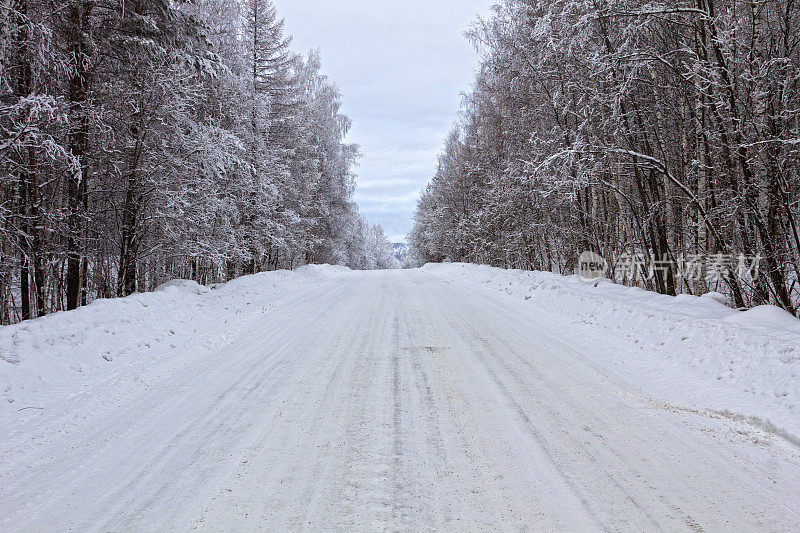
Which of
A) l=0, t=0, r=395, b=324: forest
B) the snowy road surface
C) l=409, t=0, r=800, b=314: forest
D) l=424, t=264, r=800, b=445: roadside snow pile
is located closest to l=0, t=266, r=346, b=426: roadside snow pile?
the snowy road surface

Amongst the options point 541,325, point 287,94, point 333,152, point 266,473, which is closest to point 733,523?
point 266,473

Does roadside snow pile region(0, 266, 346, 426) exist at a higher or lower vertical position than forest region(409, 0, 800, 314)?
lower

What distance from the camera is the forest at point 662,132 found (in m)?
5.68

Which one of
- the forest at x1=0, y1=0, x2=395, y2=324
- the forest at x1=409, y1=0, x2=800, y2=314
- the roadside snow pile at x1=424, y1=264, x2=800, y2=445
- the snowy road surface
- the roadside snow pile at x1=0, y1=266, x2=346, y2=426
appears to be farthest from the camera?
the forest at x1=0, y1=0, x2=395, y2=324

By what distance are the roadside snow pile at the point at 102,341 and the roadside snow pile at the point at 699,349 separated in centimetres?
630

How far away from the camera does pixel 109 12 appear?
827cm

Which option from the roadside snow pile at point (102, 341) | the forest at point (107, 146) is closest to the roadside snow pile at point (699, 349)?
the roadside snow pile at point (102, 341)

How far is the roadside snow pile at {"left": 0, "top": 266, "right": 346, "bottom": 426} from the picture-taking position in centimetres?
430

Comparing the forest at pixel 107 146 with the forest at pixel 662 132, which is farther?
the forest at pixel 107 146

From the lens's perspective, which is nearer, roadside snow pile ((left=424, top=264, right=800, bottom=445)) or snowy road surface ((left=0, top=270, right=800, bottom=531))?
snowy road surface ((left=0, top=270, right=800, bottom=531))

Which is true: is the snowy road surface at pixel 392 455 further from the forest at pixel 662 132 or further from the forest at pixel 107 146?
the forest at pixel 107 146

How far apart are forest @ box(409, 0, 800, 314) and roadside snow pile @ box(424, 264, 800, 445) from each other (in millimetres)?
1145

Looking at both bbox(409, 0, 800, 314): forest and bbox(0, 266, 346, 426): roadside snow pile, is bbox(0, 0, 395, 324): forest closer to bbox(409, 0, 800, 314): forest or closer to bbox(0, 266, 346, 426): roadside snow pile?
bbox(0, 266, 346, 426): roadside snow pile

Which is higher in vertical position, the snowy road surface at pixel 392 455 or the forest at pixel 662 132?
the forest at pixel 662 132
